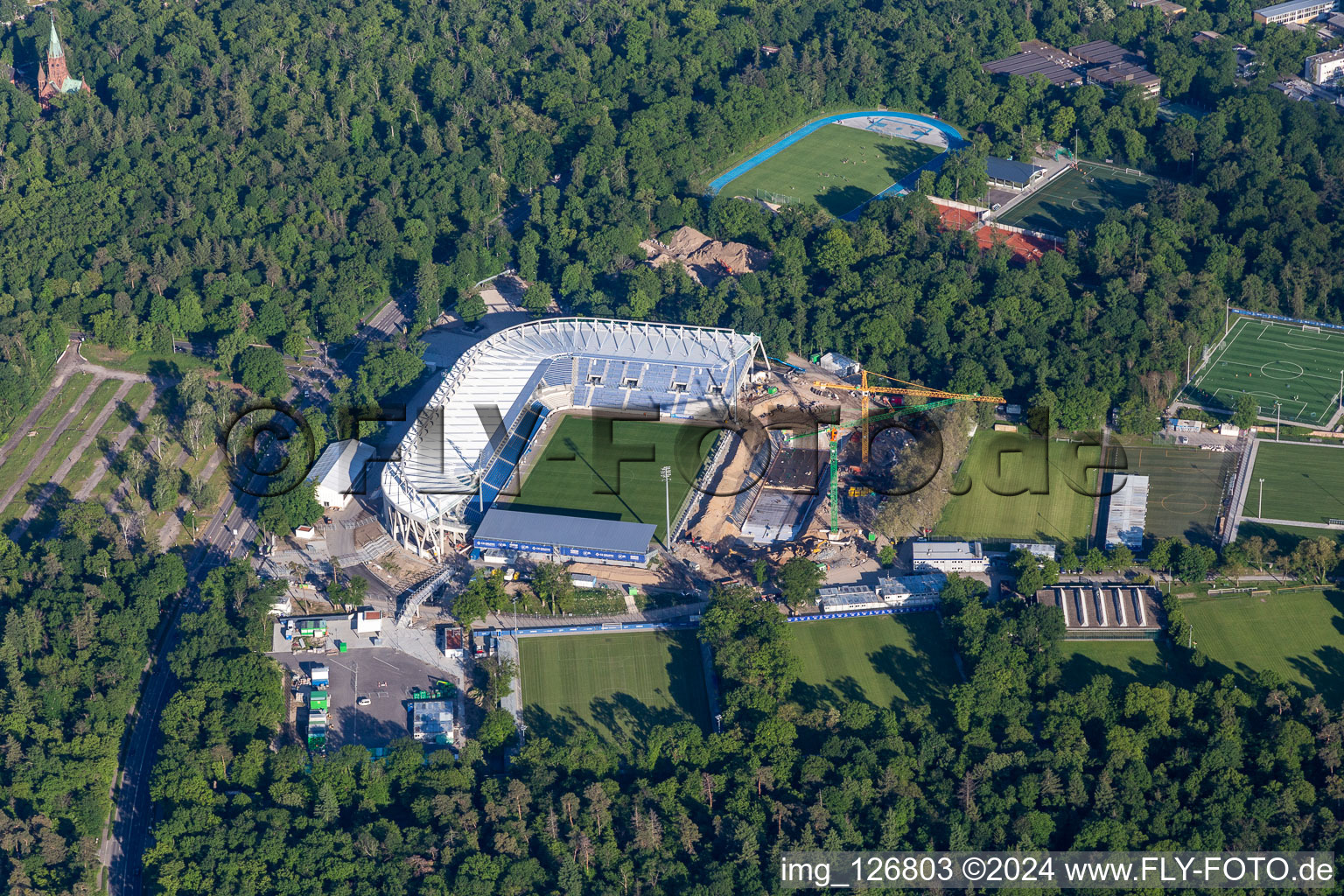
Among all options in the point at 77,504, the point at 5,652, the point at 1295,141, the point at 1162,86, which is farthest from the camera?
the point at 1162,86

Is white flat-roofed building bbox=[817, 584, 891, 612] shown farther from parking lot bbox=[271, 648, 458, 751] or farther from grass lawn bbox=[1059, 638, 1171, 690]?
parking lot bbox=[271, 648, 458, 751]

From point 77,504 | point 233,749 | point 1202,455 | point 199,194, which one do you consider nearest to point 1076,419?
point 1202,455

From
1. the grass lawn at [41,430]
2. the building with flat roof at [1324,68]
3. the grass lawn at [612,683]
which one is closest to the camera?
the grass lawn at [612,683]

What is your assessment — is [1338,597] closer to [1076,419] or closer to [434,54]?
[1076,419]

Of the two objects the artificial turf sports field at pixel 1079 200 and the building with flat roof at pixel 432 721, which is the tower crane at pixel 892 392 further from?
the building with flat roof at pixel 432 721

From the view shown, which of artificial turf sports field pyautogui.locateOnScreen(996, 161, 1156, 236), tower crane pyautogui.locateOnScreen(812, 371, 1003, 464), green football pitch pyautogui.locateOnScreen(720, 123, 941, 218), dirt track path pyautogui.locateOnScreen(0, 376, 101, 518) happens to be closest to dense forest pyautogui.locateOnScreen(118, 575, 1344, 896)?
tower crane pyautogui.locateOnScreen(812, 371, 1003, 464)

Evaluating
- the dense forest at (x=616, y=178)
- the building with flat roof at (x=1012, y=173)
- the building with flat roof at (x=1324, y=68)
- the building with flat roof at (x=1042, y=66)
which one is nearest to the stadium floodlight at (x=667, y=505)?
the dense forest at (x=616, y=178)
